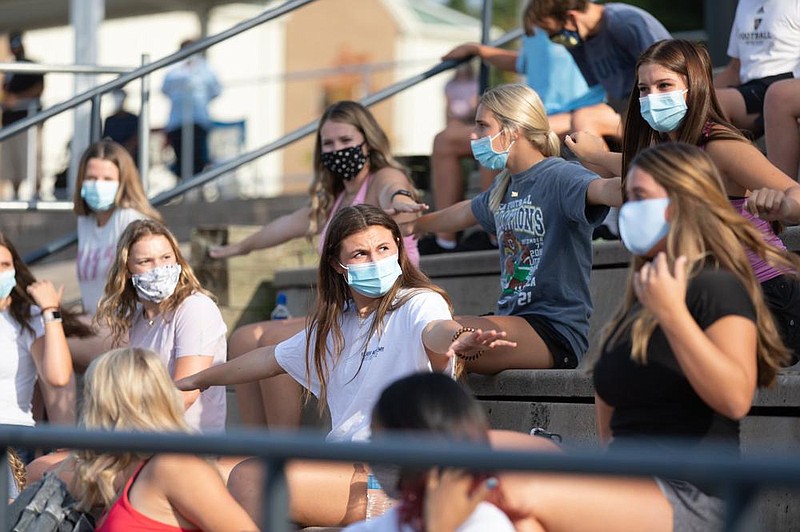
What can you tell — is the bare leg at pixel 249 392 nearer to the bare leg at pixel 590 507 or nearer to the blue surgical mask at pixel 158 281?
the blue surgical mask at pixel 158 281

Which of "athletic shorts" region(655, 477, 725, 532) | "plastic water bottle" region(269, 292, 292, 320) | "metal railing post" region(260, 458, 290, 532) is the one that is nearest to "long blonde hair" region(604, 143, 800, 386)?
"athletic shorts" region(655, 477, 725, 532)

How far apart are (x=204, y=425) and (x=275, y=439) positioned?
9.97 feet

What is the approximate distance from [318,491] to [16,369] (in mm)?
2112

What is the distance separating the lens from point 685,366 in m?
2.92

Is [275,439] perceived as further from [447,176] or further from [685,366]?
[447,176]

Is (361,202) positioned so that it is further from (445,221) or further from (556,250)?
(556,250)

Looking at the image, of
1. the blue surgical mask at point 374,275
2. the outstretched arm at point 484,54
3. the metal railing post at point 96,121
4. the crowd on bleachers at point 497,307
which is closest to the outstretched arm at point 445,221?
the crowd on bleachers at point 497,307

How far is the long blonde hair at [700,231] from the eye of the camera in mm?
3072

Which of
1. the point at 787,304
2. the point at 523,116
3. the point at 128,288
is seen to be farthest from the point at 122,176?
the point at 787,304

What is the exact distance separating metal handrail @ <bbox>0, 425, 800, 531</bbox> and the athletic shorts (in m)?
0.82

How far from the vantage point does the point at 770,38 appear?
5.65 metres

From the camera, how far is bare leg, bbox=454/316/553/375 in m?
4.47

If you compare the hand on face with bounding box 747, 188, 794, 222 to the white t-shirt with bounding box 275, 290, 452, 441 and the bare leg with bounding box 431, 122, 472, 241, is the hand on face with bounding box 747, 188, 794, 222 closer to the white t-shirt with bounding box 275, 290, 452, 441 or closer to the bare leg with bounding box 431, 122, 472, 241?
the white t-shirt with bounding box 275, 290, 452, 441

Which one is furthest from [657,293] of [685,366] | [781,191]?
[781,191]
